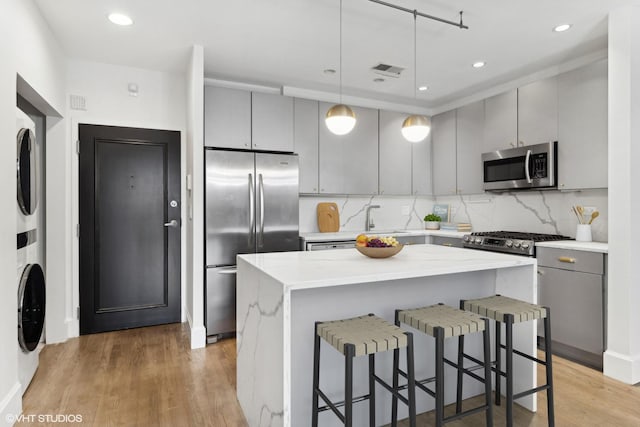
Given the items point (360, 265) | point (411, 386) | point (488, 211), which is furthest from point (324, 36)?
point (488, 211)

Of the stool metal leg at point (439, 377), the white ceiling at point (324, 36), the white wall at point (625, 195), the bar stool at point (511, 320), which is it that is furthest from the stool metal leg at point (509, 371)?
the white ceiling at point (324, 36)

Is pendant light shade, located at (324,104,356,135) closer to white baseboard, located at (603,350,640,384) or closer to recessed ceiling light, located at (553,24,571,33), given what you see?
recessed ceiling light, located at (553,24,571,33)

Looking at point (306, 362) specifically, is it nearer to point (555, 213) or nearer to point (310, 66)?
point (310, 66)

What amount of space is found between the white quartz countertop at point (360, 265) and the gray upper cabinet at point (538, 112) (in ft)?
5.96

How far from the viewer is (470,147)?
439cm

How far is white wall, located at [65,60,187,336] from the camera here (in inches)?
139

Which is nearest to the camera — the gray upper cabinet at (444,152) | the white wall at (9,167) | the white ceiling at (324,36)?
the white wall at (9,167)

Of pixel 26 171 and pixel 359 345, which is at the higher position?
pixel 26 171

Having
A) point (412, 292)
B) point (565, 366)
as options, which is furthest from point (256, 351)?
point (565, 366)

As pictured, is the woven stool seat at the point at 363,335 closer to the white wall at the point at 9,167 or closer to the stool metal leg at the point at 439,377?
the stool metal leg at the point at 439,377

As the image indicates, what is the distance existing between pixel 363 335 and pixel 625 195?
2257 millimetres

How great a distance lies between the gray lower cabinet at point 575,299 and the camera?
2848 mm

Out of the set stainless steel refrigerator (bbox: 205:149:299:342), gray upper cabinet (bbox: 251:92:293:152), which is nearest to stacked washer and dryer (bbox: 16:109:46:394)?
stainless steel refrigerator (bbox: 205:149:299:342)

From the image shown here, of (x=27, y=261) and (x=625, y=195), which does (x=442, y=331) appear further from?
(x=27, y=261)
